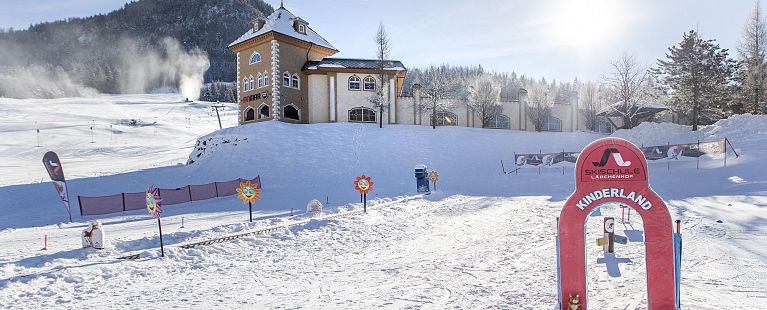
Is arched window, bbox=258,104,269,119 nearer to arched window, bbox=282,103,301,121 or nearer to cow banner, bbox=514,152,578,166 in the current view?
arched window, bbox=282,103,301,121

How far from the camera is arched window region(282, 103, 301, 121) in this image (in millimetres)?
40156

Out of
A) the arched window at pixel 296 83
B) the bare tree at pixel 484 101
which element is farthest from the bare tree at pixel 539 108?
the arched window at pixel 296 83

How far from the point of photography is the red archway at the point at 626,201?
6.04m

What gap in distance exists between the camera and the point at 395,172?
98.0 feet

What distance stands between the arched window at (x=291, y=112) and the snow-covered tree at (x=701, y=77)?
1262 inches

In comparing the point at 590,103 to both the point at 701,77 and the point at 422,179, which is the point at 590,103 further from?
the point at 422,179

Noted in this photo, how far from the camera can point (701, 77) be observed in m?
35.9

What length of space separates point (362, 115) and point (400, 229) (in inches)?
1110

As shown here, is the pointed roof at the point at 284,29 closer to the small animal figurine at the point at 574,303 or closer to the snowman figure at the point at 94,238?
the snowman figure at the point at 94,238

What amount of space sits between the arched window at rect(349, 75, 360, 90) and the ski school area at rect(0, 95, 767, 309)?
9101 mm

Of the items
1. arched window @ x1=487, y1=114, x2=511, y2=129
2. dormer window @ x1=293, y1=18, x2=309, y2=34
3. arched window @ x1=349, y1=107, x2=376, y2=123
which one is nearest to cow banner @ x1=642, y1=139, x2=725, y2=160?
arched window @ x1=487, y1=114, x2=511, y2=129

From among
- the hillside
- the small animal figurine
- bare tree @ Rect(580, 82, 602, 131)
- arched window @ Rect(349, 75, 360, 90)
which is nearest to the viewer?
the small animal figurine

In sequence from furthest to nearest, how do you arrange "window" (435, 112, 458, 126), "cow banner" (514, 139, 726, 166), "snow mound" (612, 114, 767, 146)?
1. "window" (435, 112, 458, 126)
2. "snow mound" (612, 114, 767, 146)
3. "cow banner" (514, 139, 726, 166)

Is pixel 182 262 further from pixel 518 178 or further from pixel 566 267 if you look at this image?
pixel 518 178
